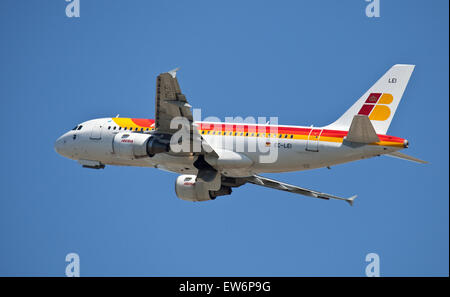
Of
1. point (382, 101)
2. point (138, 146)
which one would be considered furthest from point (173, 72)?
point (382, 101)

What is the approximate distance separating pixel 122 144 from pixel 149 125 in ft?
9.91

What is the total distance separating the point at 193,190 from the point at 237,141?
5585mm

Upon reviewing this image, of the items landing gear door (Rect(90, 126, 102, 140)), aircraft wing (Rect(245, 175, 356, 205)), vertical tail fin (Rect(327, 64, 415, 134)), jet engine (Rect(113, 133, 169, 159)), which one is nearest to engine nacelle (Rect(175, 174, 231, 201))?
aircraft wing (Rect(245, 175, 356, 205))

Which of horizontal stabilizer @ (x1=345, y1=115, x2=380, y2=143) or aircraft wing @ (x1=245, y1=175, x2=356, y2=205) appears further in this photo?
aircraft wing @ (x1=245, y1=175, x2=356, y2=205)

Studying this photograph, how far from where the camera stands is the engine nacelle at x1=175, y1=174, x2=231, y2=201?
158 feet

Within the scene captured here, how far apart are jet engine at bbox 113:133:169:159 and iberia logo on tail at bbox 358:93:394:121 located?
1184 centimetres

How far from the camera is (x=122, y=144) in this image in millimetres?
44875

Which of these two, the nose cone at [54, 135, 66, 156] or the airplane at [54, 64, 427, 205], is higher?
the nose cone at [54, 135, 66, 156]

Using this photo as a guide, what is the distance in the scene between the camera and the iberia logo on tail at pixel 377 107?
4300cm

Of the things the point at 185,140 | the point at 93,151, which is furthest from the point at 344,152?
the point at 93,151

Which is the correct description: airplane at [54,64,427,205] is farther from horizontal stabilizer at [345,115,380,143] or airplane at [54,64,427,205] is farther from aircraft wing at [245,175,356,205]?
aircraft wing at [245,175,356,205]

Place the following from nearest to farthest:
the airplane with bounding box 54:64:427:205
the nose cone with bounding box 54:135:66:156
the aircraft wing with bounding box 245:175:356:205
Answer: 1. the airplane with bounding box 54:64:427:205
2. the nose cone with bounding box 54:135:66:156
3. the aircraft wing with bounding box 245:175:356:205

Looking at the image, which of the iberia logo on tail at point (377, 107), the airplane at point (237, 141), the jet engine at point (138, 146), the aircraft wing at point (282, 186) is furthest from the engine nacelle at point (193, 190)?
the iberia logo on tail at point (377, 107)

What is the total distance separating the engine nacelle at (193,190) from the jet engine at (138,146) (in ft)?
15.8
